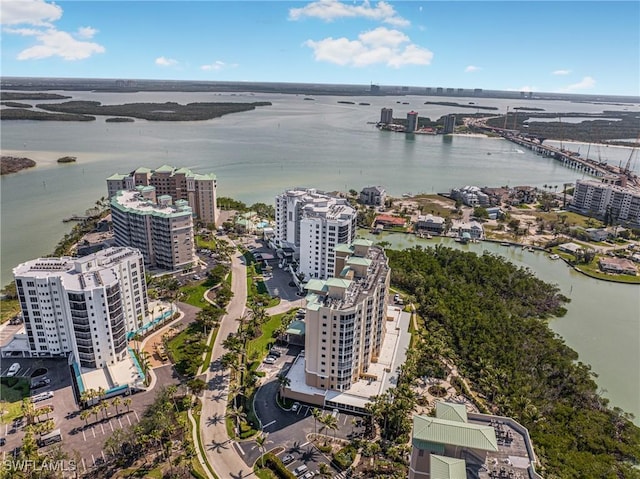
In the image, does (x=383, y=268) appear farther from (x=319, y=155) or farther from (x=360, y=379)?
(x=319, y=155)

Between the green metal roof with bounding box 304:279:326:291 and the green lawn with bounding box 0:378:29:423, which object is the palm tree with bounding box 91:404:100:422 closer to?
the green lawn with bounding box 0:378:29:423

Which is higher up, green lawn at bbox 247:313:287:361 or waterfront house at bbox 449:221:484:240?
waterfront house at bbox 449:221:484:240

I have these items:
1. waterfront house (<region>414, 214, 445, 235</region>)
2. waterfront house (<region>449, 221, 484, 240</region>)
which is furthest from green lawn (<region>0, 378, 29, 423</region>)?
waterfront house (<region>449, 221, 484, 240</region>)

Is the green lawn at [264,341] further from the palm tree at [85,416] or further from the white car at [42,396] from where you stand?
the white car at [42,396]

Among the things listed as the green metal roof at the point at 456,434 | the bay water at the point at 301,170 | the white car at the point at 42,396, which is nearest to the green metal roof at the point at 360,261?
the green metal roof at the point at 456,434

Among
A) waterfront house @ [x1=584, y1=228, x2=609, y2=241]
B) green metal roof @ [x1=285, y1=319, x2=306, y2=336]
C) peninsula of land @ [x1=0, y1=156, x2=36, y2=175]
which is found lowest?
green metal roof @ [x1=285, y1=319, x2=306, y2=336]

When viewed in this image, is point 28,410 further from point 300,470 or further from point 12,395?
point 300,470
